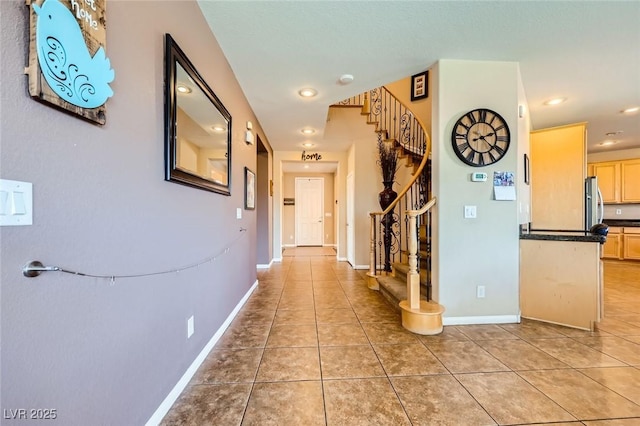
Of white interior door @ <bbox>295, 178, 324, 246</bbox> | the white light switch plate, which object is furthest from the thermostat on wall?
white interior door @ <bbox>295, 178, 324, 246</bbox>

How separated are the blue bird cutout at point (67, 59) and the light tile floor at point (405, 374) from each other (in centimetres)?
159

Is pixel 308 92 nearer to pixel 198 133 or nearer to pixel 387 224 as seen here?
pixel 198 133

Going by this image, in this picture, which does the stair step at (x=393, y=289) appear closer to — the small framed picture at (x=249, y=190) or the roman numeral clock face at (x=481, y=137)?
the roman numeral clock face at (x=481, y=137)

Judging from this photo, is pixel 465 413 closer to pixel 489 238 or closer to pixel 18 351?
pixel 489 238

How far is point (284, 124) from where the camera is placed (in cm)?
425

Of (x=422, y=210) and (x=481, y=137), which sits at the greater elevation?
(x=481, y=137)

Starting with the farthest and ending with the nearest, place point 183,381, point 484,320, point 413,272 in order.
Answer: point 484,320 < point 413,272 < point 183,381

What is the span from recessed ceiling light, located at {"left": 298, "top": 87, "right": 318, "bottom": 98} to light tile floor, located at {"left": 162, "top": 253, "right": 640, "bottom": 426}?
2560 millimetres

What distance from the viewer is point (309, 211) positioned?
29.1ft

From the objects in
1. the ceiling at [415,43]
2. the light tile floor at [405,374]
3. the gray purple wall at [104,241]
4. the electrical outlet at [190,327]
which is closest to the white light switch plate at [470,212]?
the light tile floor at [405,374]

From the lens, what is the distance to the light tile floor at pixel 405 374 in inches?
56.7

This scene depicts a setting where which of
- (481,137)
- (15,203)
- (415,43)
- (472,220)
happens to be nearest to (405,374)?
(472,220)

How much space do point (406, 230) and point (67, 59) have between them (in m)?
3.60

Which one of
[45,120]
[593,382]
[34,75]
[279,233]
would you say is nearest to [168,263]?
[45,120]
